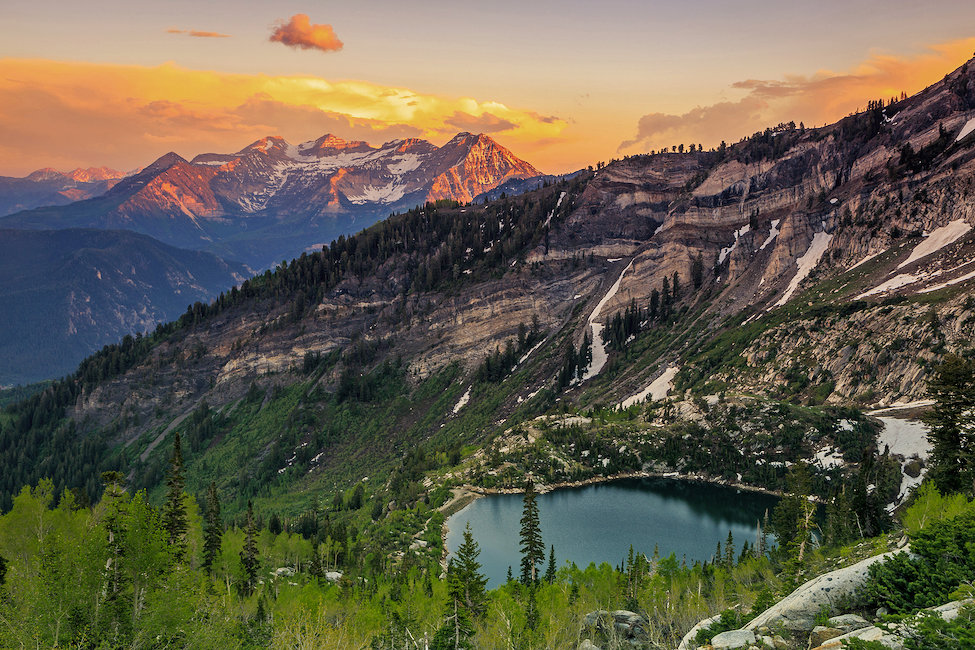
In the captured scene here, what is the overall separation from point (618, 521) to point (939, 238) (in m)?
102

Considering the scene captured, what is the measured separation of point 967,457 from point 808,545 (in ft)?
67.5

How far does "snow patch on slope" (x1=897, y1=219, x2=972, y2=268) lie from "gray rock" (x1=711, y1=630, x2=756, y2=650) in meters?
144

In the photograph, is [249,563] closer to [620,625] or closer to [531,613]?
[531,613]

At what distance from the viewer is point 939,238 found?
147 meters

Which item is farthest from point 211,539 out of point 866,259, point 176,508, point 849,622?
point 866,259

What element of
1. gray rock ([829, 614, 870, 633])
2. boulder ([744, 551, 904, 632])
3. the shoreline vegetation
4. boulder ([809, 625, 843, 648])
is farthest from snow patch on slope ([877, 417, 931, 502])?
boulder ([809, 625, 843, 648])

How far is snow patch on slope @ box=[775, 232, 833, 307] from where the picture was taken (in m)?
168

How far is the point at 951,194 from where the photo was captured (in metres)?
151

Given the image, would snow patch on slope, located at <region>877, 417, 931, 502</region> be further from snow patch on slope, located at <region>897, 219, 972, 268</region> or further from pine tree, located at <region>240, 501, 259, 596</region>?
pine tree, located at <region>240, 501, 259, 596</region>

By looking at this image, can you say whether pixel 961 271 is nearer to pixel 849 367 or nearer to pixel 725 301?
pixel 849 367

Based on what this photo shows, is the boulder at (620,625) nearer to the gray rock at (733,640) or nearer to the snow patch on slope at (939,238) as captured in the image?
the gray rock at (733,640)

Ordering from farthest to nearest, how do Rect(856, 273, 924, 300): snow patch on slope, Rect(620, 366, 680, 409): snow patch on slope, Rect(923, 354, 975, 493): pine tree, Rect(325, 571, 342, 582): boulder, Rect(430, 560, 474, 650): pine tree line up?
Rect(620, 366, 680, 409): snow patch on slope → Rect(856, 273, 924, 300): snow patch on slope → Rect(325, 571, 342, 582): boulder → Rect(923, 354, 975, 493): pine tree → Rect(430, 560, 474, 650): pine tree

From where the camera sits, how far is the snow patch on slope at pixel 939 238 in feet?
471

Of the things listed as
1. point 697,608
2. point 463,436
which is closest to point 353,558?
point 697,608
